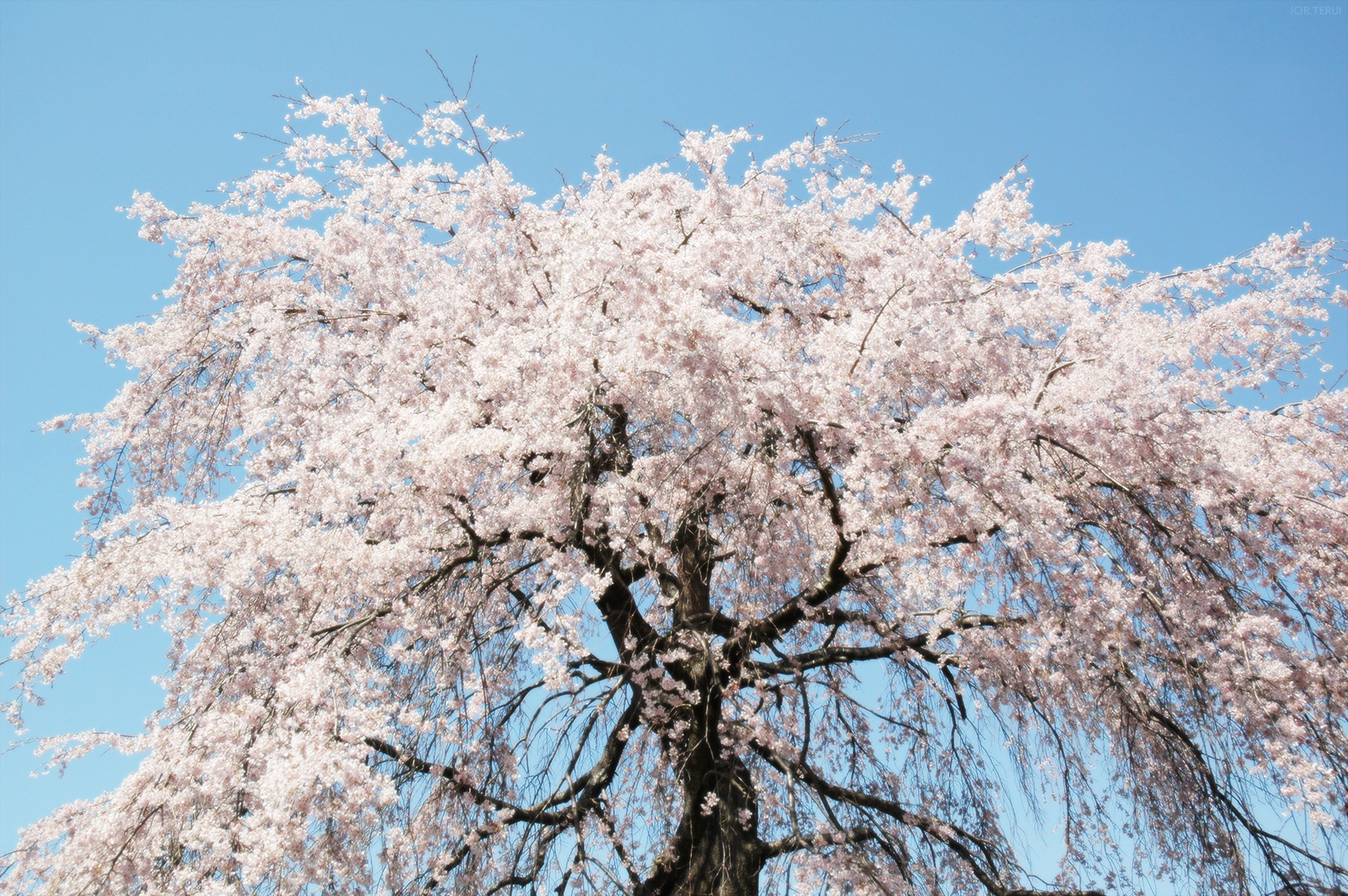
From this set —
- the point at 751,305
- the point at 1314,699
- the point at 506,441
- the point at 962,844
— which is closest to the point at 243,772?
the point at 506,441

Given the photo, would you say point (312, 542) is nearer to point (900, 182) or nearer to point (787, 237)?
point (787, 237)

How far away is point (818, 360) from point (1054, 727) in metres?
2.92

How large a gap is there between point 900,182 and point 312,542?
5.52m

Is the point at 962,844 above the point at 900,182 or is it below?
below

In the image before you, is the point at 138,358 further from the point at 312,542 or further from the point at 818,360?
the point at 818,360

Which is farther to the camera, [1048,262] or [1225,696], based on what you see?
[1048,262]

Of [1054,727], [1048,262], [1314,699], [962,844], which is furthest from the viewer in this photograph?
[1048,262]

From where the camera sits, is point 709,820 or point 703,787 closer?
point 709,820

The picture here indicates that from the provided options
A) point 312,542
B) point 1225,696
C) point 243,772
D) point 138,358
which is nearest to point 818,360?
point 1225,696

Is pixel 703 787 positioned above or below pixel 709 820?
above

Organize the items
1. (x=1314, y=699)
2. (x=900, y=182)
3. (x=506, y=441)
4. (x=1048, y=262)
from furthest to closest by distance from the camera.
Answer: (x=900, y=182)
(x=1048, y=262)
(x=506, y=441)
(x=1314, y=699)

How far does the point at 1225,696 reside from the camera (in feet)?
13.9

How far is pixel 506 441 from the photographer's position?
191 inches

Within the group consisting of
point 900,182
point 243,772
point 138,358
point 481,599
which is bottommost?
point 243,772
